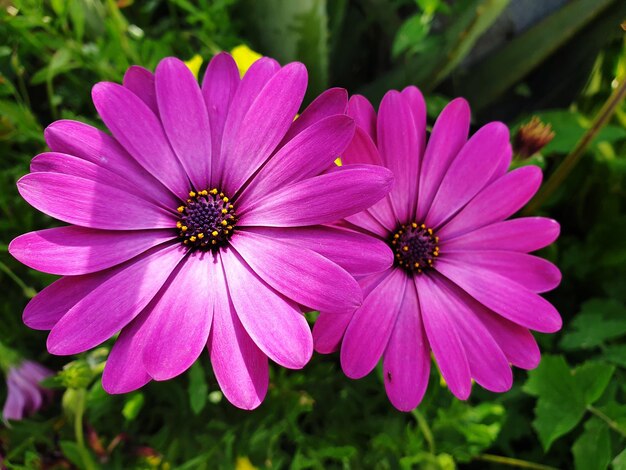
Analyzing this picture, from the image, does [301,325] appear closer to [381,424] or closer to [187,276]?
[187,276]

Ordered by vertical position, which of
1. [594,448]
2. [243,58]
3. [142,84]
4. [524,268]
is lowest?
[594,448]

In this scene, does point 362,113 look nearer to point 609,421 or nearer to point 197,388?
point 197,388

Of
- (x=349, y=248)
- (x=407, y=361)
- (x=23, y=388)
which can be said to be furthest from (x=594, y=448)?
(x=23, y=388)

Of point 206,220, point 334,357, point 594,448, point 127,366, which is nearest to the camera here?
point 127,366

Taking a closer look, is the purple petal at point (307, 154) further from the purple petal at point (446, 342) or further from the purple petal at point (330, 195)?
the purple petal at point (446, 342)

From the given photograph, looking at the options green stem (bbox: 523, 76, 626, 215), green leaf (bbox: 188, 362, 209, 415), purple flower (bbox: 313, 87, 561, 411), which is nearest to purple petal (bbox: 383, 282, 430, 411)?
purple flower (bbox: 313, 87, 561, 411)

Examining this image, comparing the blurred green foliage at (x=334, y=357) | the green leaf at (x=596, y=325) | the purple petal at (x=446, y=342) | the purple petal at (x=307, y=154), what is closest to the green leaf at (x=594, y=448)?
the blurred green foliage at (x=334, y=357)

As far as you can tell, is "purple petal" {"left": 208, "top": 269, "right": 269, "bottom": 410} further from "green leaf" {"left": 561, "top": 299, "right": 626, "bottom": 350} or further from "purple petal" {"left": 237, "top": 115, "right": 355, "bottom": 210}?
"green leaf" {"left": 561, "top": 299, "right": 626, "bottom": 350}
